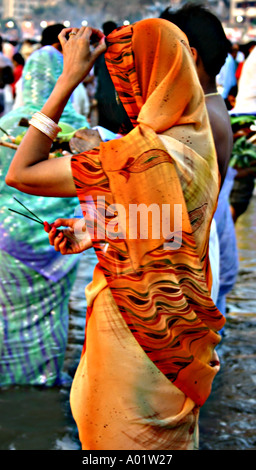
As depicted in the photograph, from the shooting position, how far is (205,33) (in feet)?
9.78

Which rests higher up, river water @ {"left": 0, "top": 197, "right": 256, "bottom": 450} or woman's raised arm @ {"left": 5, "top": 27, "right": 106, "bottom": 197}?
woman's raised arm @ {"left": 5, "top": 27, "right": 106, "bottom": 197}

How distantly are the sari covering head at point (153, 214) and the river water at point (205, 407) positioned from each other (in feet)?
5.60

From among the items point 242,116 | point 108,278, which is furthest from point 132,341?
point 242,116

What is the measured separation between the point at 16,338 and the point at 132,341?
232 cm

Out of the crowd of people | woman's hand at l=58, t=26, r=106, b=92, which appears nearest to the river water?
the crowd of people

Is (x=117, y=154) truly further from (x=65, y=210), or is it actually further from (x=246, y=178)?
(x=246, y=178)

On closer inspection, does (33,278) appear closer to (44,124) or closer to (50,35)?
(50,35)

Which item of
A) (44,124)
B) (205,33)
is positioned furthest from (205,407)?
(44,124)

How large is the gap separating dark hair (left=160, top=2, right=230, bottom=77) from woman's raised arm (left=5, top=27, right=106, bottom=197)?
1255mm

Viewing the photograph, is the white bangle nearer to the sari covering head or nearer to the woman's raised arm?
the woman's raised arm

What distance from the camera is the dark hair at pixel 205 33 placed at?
298 centimetres

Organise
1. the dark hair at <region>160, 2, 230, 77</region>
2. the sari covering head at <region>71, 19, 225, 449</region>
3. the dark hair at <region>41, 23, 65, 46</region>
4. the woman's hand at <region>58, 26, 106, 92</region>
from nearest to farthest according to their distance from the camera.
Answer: the sari covering head at <region>71, 19, 225, 449</region> → the woman's hand at <region>58, 26, 106, 92</region> → the dark hair at <region>160, 2, 230, 77</region> → the dark hair at <region>41, 23, 65, 46</region>

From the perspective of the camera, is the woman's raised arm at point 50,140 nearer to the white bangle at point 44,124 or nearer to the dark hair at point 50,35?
the white bangle at point 44,124

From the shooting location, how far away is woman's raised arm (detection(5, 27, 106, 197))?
173 cm
